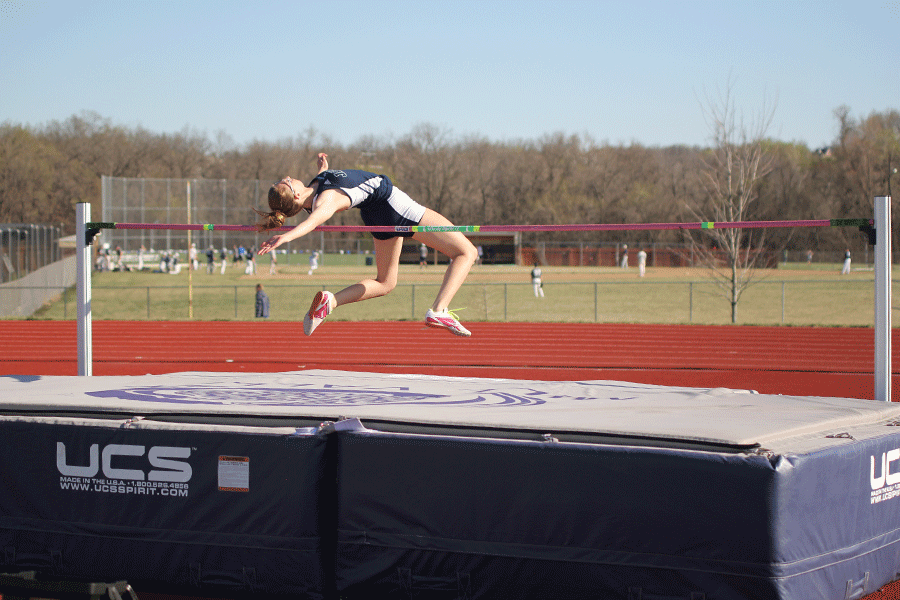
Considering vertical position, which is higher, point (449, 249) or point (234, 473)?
point (449, 249)

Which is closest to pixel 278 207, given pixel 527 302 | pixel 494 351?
pixel 494 351

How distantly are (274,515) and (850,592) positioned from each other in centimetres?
244

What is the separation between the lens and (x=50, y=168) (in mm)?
61281

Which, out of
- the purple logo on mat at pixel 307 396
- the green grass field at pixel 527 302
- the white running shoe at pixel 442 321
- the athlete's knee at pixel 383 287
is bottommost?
the green grass field at pixel 527 302

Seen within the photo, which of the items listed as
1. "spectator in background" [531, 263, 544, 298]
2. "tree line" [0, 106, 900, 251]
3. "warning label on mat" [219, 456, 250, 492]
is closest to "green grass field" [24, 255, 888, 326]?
"spectator in background" [531, 263, 544, 298]

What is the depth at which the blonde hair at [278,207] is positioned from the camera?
4559mm

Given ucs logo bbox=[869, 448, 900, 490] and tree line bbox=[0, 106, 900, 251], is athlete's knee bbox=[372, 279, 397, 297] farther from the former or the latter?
tree line bbox=[0, 106, 900, 251]

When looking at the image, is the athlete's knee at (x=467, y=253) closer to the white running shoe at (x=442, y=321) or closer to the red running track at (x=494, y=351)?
the white running shoe at (x=442, y=321)

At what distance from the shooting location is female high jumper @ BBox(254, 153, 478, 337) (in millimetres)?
4602

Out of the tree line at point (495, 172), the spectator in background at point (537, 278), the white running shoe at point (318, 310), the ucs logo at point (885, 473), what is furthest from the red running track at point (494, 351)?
the tree line at point (495, 172)

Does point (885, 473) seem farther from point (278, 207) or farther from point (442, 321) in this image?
point (278, 207)

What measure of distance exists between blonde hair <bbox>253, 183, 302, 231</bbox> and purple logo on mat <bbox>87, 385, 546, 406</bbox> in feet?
3.27

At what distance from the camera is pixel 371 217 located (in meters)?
5.10

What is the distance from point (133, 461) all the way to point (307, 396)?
3.30 ft
